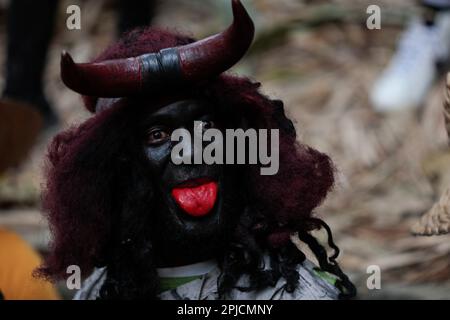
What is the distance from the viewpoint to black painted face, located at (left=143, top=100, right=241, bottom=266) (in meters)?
2.09

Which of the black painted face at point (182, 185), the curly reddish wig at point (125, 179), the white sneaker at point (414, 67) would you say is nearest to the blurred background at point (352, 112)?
the white sneaker at point (414, 67)

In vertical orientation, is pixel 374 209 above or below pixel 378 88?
below

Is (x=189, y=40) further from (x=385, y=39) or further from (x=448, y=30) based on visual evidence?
(x=385, y=39)

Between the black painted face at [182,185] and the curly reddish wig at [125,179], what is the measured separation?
1.5 inches

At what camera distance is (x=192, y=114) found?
2107mm

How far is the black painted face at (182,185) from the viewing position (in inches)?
82.3

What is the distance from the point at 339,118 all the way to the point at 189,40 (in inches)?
104

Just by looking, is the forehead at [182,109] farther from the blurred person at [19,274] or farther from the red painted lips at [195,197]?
the blurred person at [19,274]

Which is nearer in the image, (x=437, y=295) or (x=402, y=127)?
(x=437, y=295)

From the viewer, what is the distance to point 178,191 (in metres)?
2.10

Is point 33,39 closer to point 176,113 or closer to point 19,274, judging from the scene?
point 19,274

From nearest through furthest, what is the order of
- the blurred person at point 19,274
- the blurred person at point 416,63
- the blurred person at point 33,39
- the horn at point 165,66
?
the horn at point 165,66 < the blurred person at point 19,274 < the blurred person at point 33,39 < the blurred person at point 416,63

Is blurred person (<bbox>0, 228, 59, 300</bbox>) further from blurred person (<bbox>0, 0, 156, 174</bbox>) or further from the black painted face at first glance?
blurred person (<bbox>0, 0, 156, 174</bbox>)
